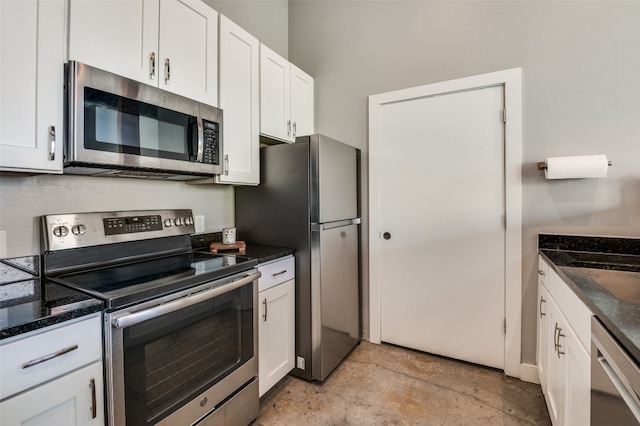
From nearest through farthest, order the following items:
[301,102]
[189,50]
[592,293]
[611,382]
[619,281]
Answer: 1. [611,382]
2. [592,293]
3. [619,281]
4. [189,50]
5. [301,102]

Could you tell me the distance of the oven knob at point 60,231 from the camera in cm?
134

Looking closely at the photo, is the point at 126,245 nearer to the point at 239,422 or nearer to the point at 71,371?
the point at 71,371

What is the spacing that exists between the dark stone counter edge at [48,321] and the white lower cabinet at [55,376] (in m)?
0.02

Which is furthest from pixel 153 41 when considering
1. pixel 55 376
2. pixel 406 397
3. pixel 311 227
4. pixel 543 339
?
pixel 543 339

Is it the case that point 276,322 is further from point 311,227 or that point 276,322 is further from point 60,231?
point 60,231

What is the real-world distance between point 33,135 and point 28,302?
0.59 m

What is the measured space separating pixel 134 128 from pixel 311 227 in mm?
1092

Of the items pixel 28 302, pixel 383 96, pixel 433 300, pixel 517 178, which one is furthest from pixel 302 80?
pixel 28 302

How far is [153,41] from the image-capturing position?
148 centimetres

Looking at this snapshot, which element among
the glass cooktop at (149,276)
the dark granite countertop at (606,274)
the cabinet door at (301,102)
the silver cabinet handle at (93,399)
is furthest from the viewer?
the cabinet door at (301,102)

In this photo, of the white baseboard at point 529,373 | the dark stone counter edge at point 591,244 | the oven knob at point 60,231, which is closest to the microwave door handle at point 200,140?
the oven knob at point 60,231

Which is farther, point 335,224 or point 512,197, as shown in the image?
point 335,224

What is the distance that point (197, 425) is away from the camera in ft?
4.28

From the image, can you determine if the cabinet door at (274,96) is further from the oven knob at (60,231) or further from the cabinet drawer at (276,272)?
the oven knob at (60,231)
